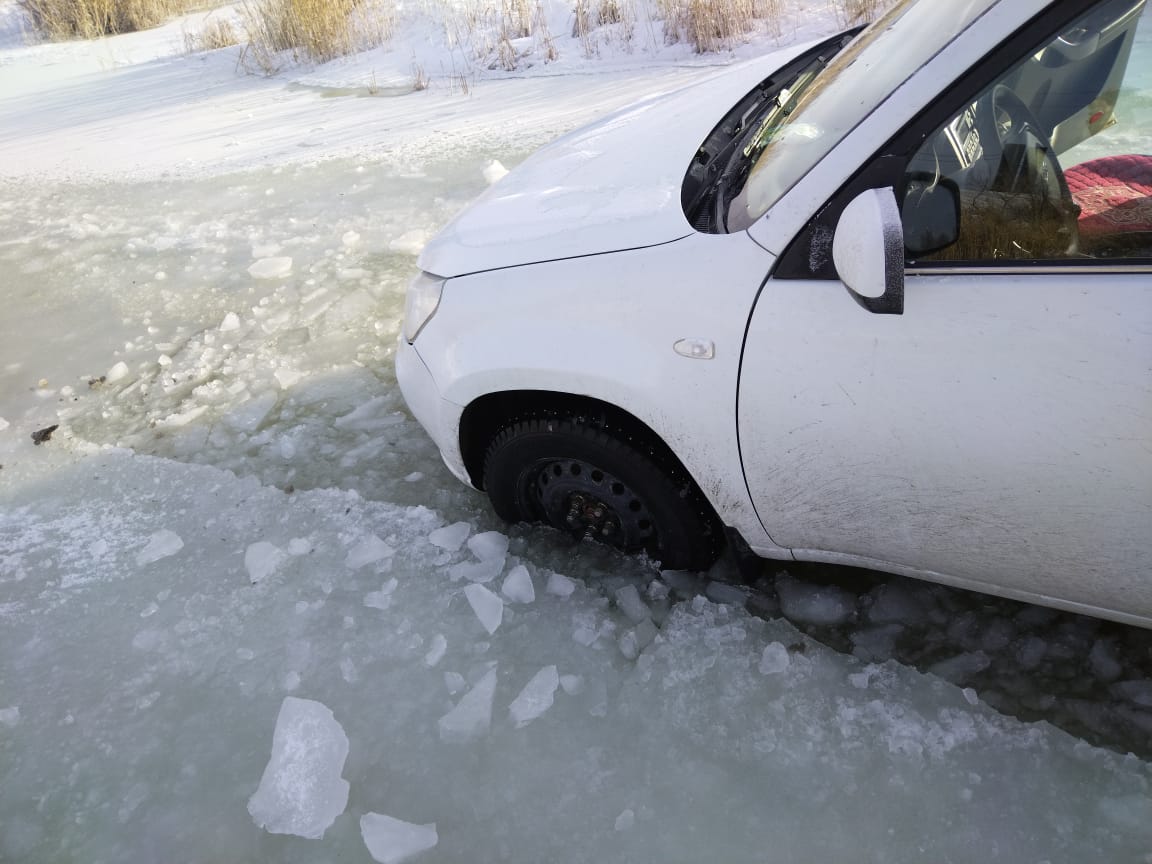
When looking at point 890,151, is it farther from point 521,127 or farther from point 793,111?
point 521,127

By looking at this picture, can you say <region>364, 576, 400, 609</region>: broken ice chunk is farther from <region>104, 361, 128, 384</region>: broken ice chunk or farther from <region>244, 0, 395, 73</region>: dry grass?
<region>244, 0, 395, 73</region>: dry grass

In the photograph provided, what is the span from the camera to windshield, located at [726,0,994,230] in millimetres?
1713

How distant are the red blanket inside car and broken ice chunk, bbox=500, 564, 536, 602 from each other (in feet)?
5.64

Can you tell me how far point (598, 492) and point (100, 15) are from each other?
15.4 m

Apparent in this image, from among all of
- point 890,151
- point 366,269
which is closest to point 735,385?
point 890,151

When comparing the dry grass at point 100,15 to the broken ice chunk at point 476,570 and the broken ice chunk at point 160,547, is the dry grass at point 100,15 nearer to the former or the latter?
the broken ice chunk at point 160,547

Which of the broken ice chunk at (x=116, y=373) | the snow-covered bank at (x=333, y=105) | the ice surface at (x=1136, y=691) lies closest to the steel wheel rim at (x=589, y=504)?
the ice surface at (x=1136, y=691)

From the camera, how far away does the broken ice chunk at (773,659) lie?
222 cm

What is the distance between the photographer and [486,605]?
8.27 ft

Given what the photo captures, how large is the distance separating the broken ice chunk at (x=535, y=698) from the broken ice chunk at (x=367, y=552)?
0.76 m

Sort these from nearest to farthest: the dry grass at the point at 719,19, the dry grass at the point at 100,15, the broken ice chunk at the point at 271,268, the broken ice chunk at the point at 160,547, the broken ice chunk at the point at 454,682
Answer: the broken ice chunk at the point at 454,682, the broken ice chunk at the point at 160,547, the broken ice chunk at the point at 271,268, the dry grass at the point at 719,19, the dry grass at the point at 100,15

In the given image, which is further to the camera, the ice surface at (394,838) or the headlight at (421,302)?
the headlight at (421,302)

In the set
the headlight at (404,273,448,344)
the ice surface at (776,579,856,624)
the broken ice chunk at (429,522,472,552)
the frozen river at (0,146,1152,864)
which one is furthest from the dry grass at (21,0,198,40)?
the ice surface at (776,579,856,624)

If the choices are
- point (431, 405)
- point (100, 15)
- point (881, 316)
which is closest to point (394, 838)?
point (431, 405)
